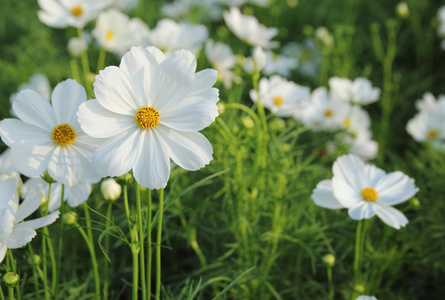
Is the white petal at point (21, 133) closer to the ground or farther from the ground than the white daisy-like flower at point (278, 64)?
closer to the ground

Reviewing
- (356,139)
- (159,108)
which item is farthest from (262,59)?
(356,139)

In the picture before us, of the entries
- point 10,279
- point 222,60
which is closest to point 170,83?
point 10,279

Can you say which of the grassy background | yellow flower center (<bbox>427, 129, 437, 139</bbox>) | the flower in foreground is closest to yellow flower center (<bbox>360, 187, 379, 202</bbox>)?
the flower in foreground

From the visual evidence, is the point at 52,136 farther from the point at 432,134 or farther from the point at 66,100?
the point at 432,134

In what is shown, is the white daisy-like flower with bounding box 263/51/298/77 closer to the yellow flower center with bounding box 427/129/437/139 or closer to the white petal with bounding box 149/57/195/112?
the yellow flower center with bounding box 427/129/437/139

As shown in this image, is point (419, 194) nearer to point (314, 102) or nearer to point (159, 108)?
point (314, 102)

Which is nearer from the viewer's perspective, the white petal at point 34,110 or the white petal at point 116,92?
the white petal at point 116,92

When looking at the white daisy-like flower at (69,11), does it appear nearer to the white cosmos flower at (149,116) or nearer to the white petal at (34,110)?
the white petal at (34,110)

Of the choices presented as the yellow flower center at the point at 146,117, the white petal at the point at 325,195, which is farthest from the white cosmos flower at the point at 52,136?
the white petal at the point at 325,195
